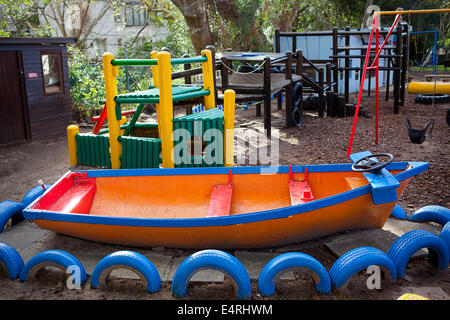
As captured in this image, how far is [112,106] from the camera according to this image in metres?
6.98

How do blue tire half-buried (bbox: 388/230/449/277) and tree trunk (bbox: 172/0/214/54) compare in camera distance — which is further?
tree trunk (bbox: 172/0/214/54)

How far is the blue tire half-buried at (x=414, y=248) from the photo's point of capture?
4105 millimetres

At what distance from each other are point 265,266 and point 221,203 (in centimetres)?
123

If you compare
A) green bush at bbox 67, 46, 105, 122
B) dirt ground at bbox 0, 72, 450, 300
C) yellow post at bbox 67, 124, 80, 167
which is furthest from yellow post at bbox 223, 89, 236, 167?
green bush at bbox 67, 46, 105, 122

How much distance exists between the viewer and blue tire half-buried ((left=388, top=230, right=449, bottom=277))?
4105mm

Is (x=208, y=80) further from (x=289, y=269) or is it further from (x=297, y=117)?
(x=289, y=269)

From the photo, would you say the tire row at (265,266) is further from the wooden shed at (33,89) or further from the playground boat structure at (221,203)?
the wooden shed at (33,89)

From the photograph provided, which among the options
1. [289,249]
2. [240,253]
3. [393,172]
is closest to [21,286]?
[240,253]

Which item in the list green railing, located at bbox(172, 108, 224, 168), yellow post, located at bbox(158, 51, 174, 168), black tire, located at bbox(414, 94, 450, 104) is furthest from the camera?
black tire, located at bbox(414, 94, 450, 104)

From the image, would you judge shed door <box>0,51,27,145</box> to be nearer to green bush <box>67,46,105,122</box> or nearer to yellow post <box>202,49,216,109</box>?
green bush <box>67,46,105,122</box>

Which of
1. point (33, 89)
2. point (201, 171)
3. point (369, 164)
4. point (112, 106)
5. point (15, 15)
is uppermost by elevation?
point (15, 15)

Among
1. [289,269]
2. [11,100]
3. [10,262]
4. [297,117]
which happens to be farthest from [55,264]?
[297,117]

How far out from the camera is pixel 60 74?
11820 millimetres

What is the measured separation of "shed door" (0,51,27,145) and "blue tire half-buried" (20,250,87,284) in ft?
23.2
